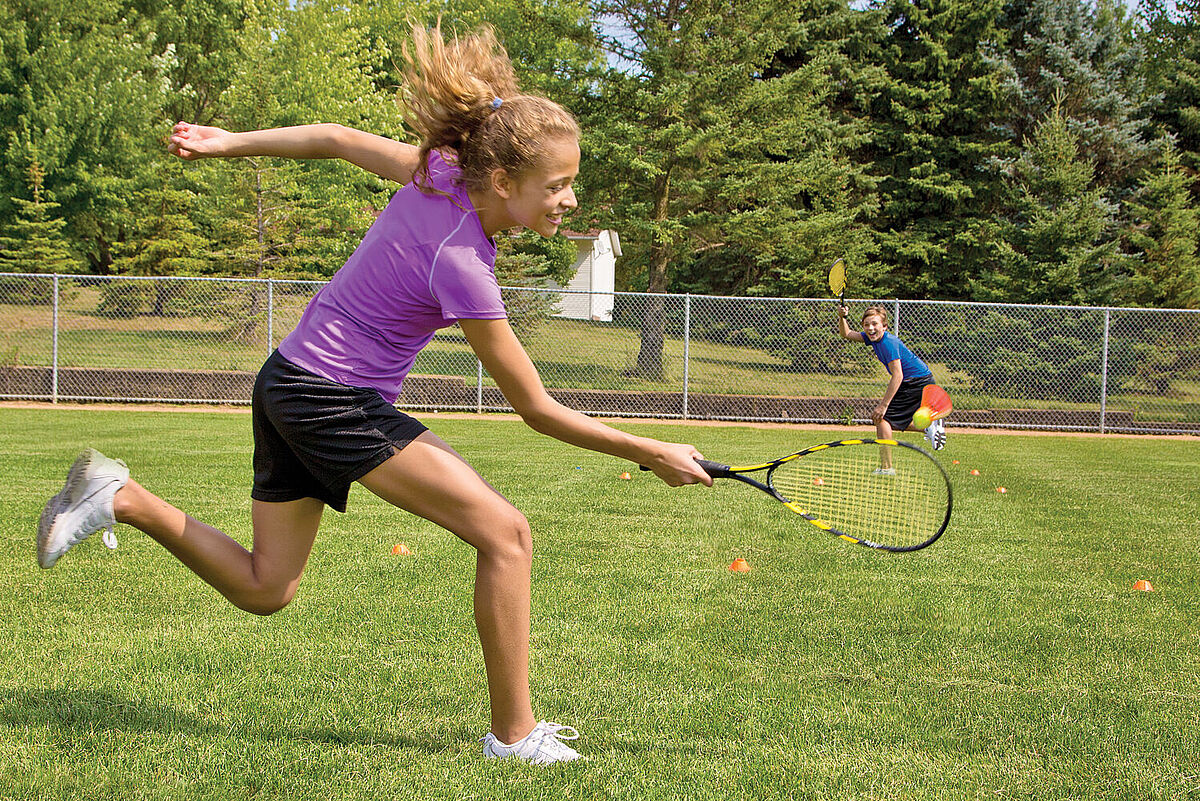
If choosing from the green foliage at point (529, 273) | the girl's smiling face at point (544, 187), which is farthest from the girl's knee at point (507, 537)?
the green foliage at point (529, 273)

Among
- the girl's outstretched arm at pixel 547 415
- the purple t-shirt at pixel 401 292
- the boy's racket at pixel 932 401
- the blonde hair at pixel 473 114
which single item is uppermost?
the blonde hair at pixel 473 114

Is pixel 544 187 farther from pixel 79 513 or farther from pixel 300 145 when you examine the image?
pixel 79 513

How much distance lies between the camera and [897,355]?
10719mm

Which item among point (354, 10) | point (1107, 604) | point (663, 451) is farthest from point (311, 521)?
point (354, 10)

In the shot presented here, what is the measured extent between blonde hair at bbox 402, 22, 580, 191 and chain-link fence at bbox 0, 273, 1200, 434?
533 inches

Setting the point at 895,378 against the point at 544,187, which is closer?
the point at 544,187

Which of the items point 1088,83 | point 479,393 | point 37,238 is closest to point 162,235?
point 37,238

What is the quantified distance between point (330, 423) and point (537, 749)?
1182 mm

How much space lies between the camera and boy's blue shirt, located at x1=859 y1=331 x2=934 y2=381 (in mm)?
10711

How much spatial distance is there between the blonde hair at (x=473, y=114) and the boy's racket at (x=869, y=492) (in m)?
1.48

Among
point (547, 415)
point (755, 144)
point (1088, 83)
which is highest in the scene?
point (1088, 83)

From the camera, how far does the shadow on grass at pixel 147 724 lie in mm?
3371

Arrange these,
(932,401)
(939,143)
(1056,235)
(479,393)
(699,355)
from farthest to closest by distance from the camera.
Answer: (939,143) → (1056,235) → (699,355) → (479,393) → (932,401)

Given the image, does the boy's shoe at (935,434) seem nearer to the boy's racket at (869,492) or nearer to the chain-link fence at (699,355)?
the chain-link fence at (699,355)
